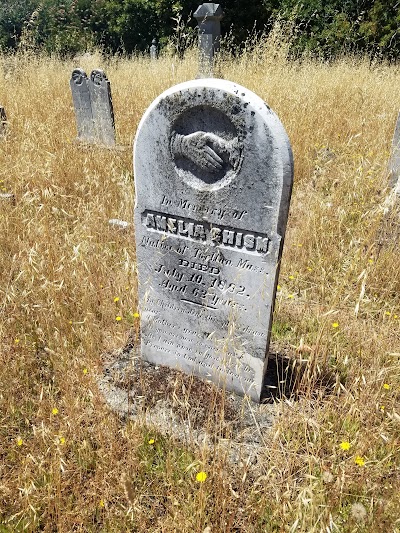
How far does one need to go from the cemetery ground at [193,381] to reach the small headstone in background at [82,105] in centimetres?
47

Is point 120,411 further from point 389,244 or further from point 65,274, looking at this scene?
point 389,244

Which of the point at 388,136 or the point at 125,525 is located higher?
the point at 388,136

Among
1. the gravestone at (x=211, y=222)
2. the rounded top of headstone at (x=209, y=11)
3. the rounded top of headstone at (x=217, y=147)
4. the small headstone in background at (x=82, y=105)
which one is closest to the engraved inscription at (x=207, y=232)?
the gravestone at (x=211, y=222)

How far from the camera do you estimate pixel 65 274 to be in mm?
2701

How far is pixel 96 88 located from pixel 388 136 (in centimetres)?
404

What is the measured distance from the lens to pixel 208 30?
827 cm

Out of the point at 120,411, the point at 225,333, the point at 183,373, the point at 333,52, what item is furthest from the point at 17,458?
the point at 333,52

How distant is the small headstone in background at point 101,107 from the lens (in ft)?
18.3

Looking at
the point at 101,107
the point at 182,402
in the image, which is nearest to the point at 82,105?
the point at 101,107

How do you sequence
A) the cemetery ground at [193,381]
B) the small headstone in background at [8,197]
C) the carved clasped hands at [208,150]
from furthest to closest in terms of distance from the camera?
1. the small headstone in background at [8,197]
2. the carved clasped hands at [208,150]
3. the cemetery ground at [193,381]

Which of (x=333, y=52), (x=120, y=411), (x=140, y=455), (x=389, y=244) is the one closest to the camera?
(x=140, y=455)

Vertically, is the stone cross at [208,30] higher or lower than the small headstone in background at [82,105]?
higher

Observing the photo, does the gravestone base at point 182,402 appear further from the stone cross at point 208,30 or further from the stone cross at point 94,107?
the stone cross at point 208,30

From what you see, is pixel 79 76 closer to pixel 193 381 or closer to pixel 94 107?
pixel 94 107
